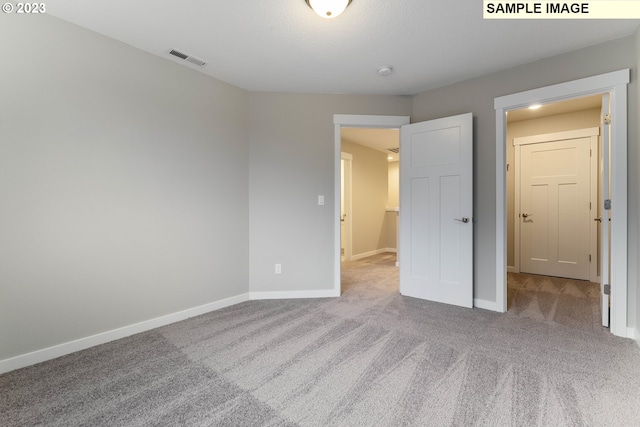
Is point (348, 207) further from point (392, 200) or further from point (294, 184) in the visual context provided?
point (294, 184)

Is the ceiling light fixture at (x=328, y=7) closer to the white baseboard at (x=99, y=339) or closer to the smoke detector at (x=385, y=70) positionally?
the smoke detector at (x=385, y=70)

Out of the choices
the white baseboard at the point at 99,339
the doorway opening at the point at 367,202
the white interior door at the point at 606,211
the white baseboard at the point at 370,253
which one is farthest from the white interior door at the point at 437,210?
the white baseboard at the point at 370,253

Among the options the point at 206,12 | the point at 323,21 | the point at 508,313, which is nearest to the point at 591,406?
the point at 508,313

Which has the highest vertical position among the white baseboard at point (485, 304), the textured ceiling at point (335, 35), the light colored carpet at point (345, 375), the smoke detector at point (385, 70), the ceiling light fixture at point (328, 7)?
the textured ceiling at point (335, 35)

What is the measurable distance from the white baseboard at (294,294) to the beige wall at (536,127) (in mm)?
3207

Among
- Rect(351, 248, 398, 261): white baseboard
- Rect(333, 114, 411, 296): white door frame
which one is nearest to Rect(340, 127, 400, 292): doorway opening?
Rect(351, 248, 398, 261): white baseboard

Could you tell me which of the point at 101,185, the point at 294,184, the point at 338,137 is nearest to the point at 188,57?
the point at 101,185

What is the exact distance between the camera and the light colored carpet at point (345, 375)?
1389 mm

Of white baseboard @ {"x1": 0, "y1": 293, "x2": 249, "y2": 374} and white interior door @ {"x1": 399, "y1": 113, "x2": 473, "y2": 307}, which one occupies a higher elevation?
white interior door @ {"x1": 399, "y1": 113, "x2": 473, "y2": 307}

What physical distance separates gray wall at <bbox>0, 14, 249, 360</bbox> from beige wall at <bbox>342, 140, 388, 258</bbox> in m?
3.33

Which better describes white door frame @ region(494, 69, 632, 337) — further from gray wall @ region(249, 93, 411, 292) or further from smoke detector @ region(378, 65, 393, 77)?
gray wall @ region(249, 93, 411, 292)

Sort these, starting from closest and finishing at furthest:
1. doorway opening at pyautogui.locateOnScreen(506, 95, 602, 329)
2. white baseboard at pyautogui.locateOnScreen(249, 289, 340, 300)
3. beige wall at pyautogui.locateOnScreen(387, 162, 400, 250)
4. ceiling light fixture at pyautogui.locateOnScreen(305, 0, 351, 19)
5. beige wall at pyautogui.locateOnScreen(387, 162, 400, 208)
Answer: ceiling light fixture at pyautogui.locateOnScreen(305, 0, 351, 19) → white baseboard at pyautogui.locateOnScreen(249, 289, 340, 300) → doorway opening at pyautogui.locateOnScreen(506, 95, 602, 329) → beige wall at pyautogui.locateOnScreen(387, 162, 400, 250) → beige wall at pyautogui.locateOnScreen(387, 162, 400, 208)

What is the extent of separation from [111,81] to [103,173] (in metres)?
0.72

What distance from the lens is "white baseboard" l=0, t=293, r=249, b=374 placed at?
182 cm
